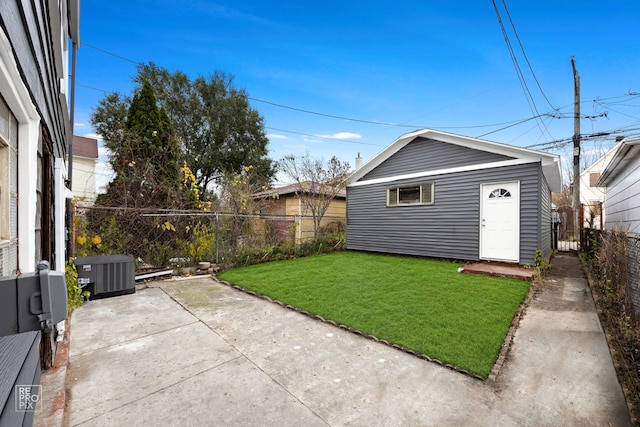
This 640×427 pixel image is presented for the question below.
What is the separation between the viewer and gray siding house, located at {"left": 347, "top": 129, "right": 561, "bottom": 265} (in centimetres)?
690

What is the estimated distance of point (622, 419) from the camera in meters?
2.07

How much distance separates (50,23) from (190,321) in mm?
3352

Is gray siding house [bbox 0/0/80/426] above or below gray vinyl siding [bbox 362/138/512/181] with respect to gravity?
below

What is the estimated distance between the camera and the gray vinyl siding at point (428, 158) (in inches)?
304

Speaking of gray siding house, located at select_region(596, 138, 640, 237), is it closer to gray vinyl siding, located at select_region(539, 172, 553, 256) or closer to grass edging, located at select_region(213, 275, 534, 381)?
gray vinyl siding, located at select_region(539, 172, 553, 256)

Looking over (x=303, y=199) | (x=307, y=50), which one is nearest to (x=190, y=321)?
(x=303, y=199)

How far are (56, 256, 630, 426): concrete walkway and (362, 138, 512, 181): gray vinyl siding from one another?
4631mm

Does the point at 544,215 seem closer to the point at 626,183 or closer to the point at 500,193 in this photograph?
the point at 500,193

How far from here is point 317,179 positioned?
11.6m

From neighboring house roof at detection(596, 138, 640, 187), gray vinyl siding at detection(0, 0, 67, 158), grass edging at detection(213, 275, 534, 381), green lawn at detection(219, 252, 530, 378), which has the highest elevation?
neighboring house roof at detection(596, 138, 640, 187)

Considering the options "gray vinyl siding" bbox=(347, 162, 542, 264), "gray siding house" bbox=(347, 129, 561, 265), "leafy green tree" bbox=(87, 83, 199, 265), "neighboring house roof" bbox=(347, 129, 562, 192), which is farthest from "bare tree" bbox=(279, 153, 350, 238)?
"leafy green tree" bbox=(87, 83, 199, 265)

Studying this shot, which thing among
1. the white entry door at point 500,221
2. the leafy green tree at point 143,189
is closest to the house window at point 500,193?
the white entry door at point 500,221

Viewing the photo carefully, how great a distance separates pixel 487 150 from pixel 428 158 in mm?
1568
